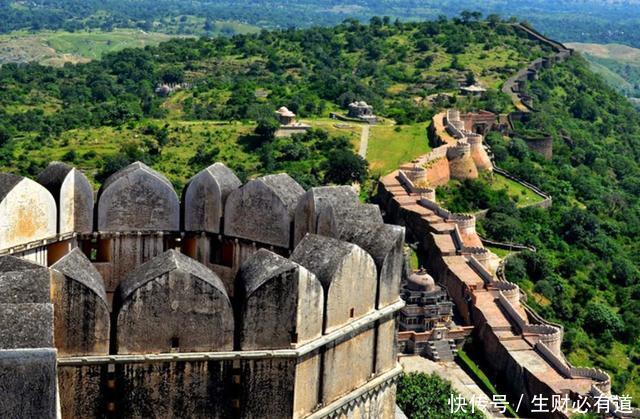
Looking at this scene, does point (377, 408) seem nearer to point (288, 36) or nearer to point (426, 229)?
point (426, 229)

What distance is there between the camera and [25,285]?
9281mm

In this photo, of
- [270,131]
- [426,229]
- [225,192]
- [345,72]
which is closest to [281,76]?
[345,72]

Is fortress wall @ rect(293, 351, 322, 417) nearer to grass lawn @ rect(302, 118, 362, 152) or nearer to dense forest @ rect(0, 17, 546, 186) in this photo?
dense forest @ rect(0, 17, 546, 186)

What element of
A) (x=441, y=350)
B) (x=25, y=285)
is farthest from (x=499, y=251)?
(x=25, y=285)

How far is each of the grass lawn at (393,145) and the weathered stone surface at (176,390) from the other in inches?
1436

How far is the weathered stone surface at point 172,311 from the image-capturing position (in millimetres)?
9516

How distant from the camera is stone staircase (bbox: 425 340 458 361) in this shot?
29019 millimetres

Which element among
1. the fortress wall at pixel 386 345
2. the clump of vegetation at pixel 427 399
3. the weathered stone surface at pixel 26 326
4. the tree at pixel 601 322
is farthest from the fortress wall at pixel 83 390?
the tree at pixel 601 322

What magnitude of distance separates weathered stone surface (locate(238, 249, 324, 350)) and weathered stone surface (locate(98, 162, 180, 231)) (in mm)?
2686

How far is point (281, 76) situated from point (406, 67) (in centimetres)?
888

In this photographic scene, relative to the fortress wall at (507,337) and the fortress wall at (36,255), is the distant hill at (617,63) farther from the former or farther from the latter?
the fortress wall at (36,255)

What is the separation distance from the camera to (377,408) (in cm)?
1106

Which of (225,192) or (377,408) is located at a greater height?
(225,192)

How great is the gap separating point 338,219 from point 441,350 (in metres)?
18.4
